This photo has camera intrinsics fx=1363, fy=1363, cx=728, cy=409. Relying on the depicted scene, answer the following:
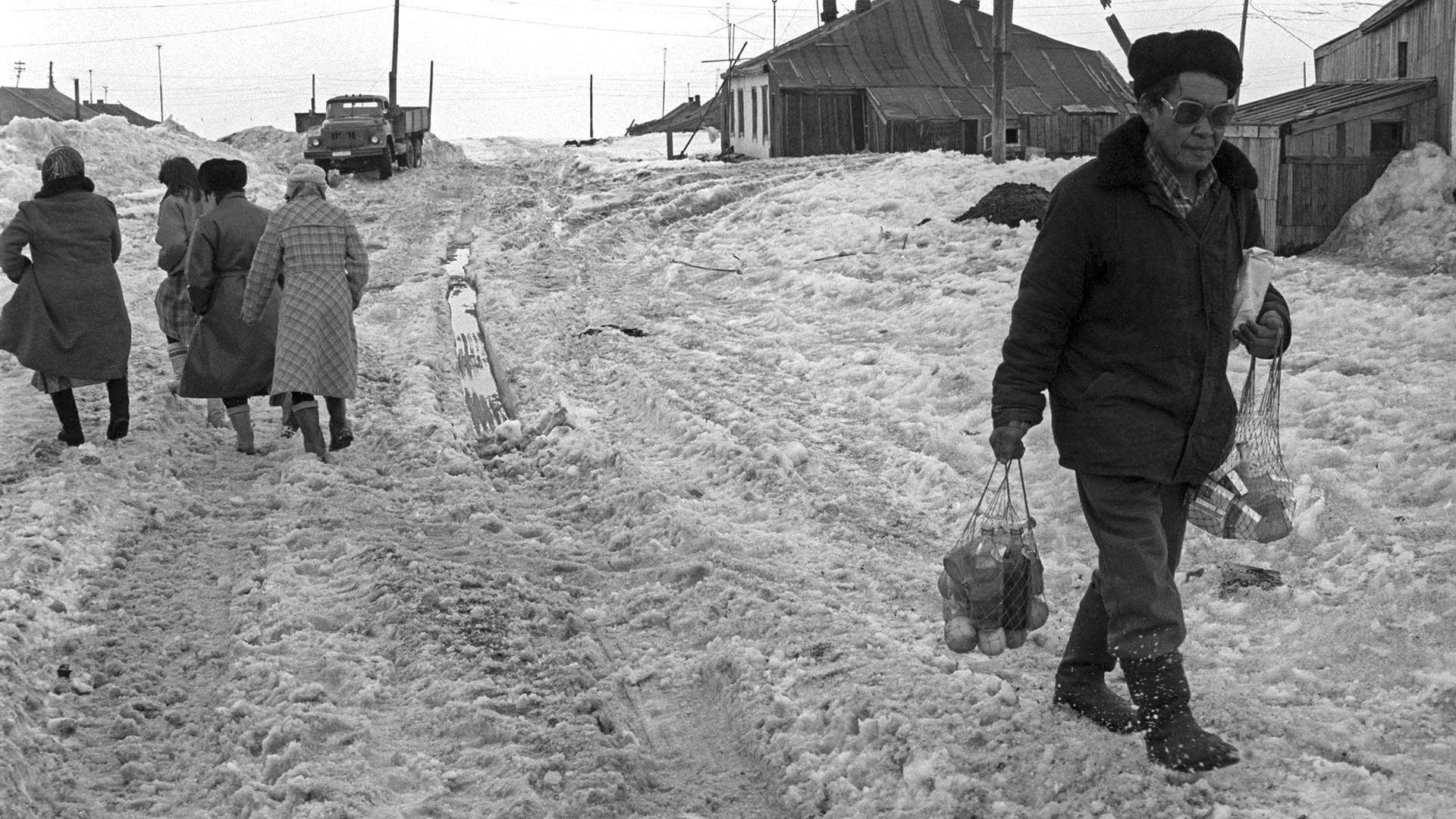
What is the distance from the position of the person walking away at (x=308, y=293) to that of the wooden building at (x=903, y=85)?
27891mm

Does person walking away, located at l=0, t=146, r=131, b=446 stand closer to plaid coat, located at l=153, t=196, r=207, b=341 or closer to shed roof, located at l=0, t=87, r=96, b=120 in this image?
plaid coat, located at l=153, t=196, r=207, b=341

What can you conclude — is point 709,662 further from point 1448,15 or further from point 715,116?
point 715,116

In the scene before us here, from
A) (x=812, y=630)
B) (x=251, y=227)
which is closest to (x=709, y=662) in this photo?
(x=812, y=630)

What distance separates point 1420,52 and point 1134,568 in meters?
18.1

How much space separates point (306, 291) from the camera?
812 centimetres

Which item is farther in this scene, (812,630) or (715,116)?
(715,116)

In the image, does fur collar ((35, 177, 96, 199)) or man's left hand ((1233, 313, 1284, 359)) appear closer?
man's left hand ((1233, 313, 1284, 359))

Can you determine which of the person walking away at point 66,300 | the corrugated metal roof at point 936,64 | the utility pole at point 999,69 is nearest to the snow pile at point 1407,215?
the utility pole at point 999,69

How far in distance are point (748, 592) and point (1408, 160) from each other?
14.4m

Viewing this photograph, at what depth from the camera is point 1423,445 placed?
6.63 metres

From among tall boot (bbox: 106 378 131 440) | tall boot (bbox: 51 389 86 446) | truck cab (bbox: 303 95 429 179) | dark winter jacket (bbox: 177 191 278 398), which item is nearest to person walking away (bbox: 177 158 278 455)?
dark winter jacket (bbox: 177 191 278 398)

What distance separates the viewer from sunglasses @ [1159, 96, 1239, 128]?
3.66m

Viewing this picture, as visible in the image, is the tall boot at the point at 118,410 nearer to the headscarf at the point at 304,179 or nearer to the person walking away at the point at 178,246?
the person walking away at the point at 178,246

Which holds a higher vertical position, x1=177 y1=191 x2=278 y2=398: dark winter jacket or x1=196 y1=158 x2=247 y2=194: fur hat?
x1=196 y1=158 x2=247 y2=194: fur hat
